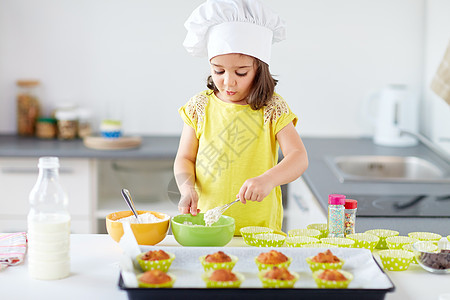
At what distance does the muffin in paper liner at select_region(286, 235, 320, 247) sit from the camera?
1.32m

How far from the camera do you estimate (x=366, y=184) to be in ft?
7.41

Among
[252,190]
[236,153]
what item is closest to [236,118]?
[236,153]

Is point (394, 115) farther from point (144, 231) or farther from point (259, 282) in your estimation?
point (259, 282)

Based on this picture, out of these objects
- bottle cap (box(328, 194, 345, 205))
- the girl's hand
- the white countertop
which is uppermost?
bottle cap (box(328, 194, 345, 205))

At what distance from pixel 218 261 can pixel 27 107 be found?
2.29 m

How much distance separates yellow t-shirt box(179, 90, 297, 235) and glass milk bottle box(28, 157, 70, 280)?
64cm

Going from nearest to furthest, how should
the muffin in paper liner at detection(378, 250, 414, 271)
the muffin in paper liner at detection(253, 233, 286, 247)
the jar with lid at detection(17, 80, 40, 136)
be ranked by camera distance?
the muffin in paper liner at detection(378, 250, 414, 271) < the muffin in paper liner at detection(253, 233, 286, 247) < the jar with lid at detection(17, 80, 40, 136)

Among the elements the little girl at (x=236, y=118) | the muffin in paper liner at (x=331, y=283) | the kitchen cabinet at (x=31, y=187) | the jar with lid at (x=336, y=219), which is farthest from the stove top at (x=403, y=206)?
the kitchen cabinet at (x=31, y=187)

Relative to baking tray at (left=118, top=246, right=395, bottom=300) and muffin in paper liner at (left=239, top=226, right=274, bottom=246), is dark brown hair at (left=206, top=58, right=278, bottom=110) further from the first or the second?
baking tray at (left=118, top=246, right=395, bottom=300)

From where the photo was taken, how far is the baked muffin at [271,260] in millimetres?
1141

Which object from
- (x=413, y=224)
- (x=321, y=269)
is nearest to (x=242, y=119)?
(x=413, y=224)

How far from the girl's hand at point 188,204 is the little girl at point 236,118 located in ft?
0.11

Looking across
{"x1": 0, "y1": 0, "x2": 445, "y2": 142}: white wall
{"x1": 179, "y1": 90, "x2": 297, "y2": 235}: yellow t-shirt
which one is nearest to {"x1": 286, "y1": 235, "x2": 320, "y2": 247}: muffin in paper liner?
{"x1": 179, "y1": 90, "x2": 297, "y2": 235}: yellow t-shirt

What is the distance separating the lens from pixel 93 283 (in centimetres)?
116
